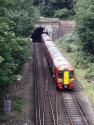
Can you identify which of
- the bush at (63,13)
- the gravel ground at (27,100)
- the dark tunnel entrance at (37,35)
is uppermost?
the gravel ground at (27,100)

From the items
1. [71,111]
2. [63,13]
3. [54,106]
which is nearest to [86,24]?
[54,106]

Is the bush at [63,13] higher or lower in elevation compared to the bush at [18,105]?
lower

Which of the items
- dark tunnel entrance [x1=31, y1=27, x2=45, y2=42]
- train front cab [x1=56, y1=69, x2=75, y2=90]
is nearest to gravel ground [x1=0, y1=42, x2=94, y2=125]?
train front cab [x1=56, y1=69, x2=75, y2=90]

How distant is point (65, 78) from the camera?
119ft

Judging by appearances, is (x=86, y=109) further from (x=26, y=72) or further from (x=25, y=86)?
(x=26, y=72)

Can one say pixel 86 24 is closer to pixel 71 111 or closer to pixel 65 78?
pixel 65 78

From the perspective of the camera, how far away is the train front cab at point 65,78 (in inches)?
1433

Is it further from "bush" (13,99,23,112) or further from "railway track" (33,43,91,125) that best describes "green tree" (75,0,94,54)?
"bush" (13,99,23,112)

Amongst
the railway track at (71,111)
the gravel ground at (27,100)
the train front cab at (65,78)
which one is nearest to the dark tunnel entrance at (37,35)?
the gravel ground at (27,100)

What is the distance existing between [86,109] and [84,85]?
7.42 m

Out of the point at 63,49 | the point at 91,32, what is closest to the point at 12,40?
the point at 91,32

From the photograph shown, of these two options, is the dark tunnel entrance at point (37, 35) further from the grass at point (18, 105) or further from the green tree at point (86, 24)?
the grass at point (18, 105)

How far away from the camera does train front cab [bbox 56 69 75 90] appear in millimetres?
36406

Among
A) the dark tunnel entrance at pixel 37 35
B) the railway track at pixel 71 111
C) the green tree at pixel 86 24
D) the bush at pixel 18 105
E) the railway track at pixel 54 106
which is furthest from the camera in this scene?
the dark tunnel entrance at pixel 37 35
